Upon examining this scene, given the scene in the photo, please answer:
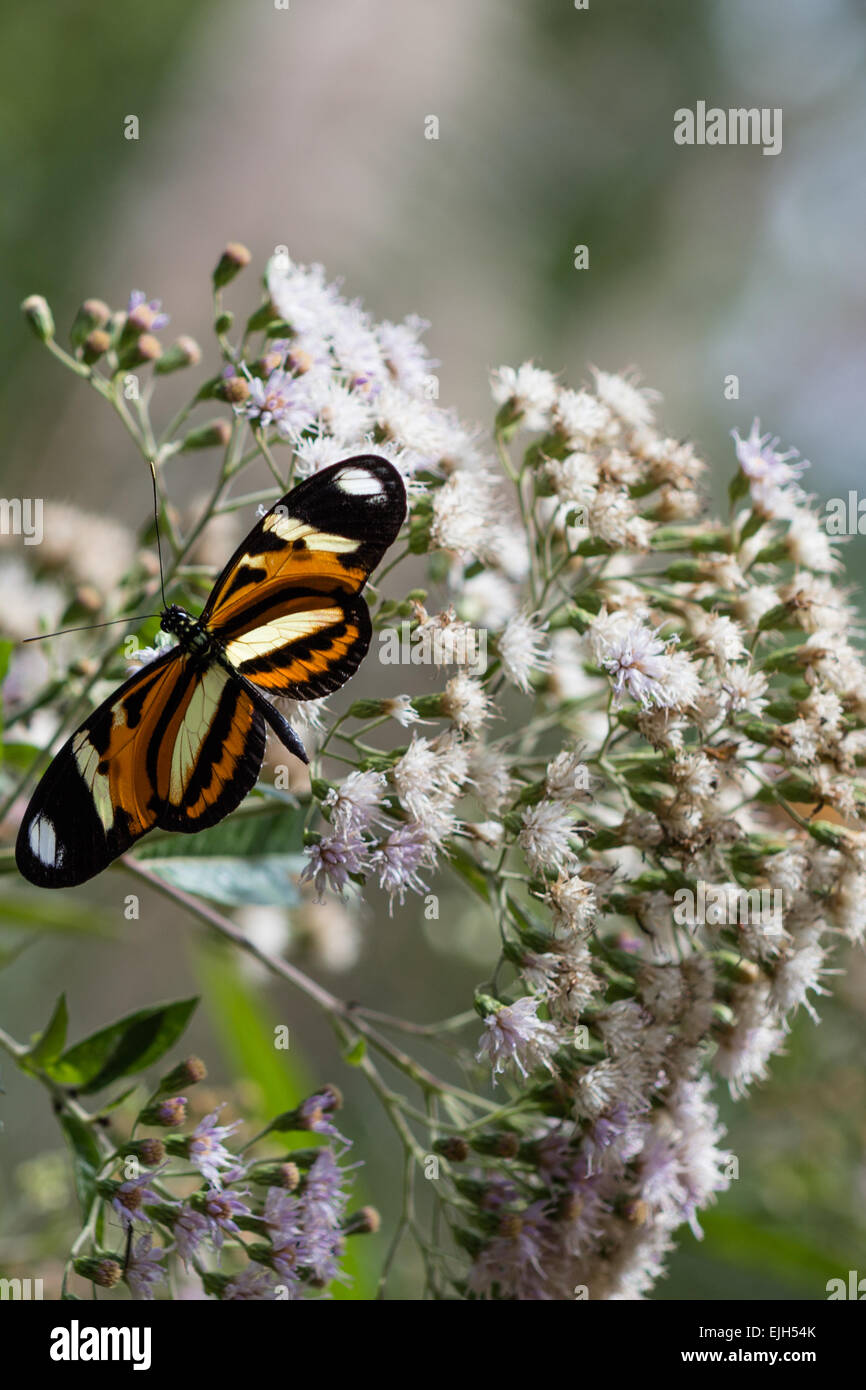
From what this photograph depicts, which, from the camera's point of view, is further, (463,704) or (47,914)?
(47,914)

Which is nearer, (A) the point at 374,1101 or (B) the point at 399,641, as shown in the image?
(B) the point at 399,641

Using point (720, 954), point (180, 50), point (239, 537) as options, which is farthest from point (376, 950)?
point (180, 50)

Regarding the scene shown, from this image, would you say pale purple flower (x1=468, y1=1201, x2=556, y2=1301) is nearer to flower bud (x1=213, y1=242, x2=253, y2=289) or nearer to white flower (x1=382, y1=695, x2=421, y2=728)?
white flower (x1=382, y1=695, x2=421, y2=728)

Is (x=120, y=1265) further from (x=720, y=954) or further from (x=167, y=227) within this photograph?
(x=167, y=227)

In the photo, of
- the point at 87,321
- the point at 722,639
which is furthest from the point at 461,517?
the point at 87,321

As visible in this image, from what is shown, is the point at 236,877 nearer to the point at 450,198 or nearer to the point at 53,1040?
the point at 53,1040

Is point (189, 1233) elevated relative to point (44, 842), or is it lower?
lower

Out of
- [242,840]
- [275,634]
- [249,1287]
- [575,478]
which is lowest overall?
[249,1287]

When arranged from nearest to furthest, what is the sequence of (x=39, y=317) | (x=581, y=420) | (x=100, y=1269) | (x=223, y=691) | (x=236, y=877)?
(x=100, y=1269) → (x=223, y=691) → (x=581, y=420) → (x=236, y=877) → (x=39, y=317)
